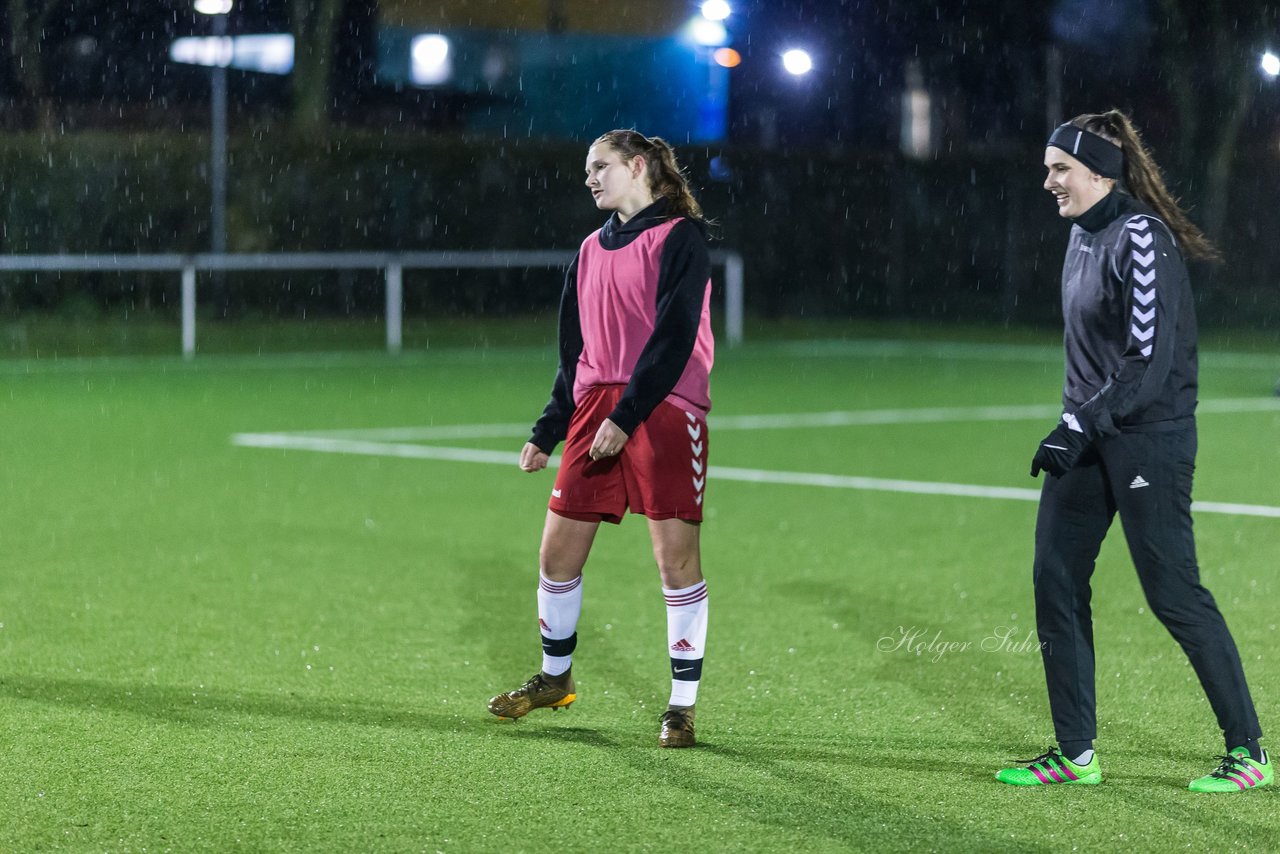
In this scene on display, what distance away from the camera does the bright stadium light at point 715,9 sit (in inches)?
1067

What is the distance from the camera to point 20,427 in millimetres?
14867

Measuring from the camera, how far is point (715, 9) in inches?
1073

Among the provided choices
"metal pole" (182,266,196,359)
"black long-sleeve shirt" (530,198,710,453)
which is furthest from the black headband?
"metal pole" (182,266,196,359)

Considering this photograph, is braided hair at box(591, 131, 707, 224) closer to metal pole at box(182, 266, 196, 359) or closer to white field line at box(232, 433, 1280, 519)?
white field line at box(232, 433, 1280, 519)

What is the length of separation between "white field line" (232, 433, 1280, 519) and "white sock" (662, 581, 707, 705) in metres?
5.72

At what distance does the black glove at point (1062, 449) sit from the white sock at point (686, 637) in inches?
48.0

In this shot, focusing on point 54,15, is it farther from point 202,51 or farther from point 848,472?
point 848,472

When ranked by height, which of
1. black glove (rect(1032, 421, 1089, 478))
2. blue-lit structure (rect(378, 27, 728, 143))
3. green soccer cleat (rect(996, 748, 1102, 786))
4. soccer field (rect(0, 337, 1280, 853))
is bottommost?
soccer field (rect(0, 337, 1280, 853))

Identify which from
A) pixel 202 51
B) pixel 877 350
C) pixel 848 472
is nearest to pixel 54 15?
pixel 202 51

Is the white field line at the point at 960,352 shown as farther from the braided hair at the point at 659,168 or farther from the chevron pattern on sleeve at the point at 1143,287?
the chevron pattern on sleeve at the point at 1143,287

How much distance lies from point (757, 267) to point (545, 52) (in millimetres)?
8197

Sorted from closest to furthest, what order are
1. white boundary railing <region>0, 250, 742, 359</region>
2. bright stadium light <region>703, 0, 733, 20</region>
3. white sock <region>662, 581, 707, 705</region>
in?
white sock <region>662, 581, 707, 705</region> → white boundary railing <region>0, 250, 742, 359</region> → bright stadium light <region>703, 0, 733, 20</region>

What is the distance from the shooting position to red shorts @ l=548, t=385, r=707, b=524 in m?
5.64

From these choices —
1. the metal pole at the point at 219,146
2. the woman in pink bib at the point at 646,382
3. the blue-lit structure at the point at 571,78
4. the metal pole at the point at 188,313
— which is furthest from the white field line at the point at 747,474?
the blue-lit structure at the point at 571,78
